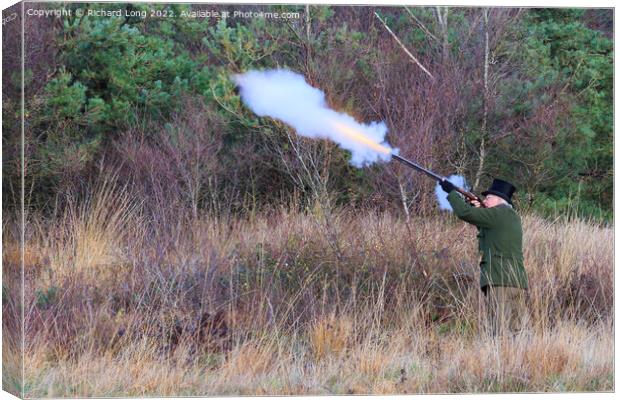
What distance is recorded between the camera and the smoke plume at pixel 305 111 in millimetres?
10930

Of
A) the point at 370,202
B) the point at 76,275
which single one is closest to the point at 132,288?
the point at 76,275

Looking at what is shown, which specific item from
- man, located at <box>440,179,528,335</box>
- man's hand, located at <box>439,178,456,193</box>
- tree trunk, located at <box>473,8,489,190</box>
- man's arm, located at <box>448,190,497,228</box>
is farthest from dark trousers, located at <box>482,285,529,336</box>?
tree trunk, located at <box>473,8,489,190</box>

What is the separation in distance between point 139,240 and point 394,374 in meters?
2.24

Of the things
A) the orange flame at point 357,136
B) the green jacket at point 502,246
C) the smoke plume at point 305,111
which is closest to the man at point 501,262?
the green jacket at point 502,246

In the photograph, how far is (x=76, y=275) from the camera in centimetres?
1030

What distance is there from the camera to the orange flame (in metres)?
10.9

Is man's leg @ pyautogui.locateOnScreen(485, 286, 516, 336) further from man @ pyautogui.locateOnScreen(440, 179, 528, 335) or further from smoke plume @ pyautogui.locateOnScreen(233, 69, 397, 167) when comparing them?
smoke plume @ pyautogui.locateOnScreen(233, 69, 397, 167)

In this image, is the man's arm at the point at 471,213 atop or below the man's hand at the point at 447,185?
below

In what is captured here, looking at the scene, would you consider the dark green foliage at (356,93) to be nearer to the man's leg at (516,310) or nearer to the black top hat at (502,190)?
the black top hat at (502,190)

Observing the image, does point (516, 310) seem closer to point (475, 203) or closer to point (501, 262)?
point (501, 262)

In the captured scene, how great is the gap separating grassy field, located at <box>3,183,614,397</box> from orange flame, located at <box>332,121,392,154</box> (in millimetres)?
780

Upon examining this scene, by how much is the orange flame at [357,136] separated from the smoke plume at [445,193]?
0.56m

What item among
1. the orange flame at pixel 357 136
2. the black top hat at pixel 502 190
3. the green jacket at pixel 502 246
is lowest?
the green jacket at pixel 502 246

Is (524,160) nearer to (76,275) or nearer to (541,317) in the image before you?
(541,317)
